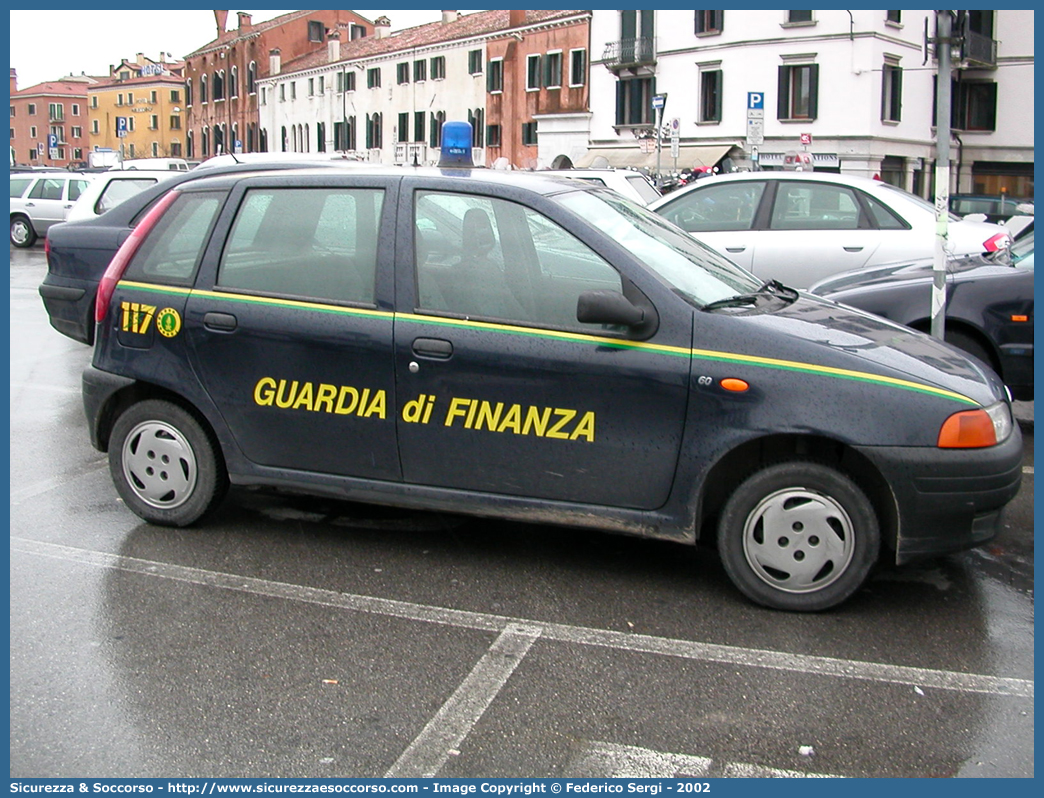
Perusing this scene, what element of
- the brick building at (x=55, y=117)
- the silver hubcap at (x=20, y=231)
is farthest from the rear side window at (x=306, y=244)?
the brick building at (x=55, y=117)

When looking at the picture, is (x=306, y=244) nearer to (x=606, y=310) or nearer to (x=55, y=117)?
(x=606, y=310)

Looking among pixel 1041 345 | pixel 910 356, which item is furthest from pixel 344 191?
pixel 1041 345

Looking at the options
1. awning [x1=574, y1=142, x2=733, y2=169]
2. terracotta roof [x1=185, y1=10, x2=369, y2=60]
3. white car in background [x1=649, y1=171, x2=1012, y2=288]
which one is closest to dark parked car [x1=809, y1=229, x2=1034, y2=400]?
white car in background [x1=649, y1=171, x2=1012, y2=288]

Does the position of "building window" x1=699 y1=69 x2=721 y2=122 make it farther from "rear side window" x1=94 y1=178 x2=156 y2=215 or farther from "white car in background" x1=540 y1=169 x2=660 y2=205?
"rear side window" x1=94 y1=178 x2=156 y2=215

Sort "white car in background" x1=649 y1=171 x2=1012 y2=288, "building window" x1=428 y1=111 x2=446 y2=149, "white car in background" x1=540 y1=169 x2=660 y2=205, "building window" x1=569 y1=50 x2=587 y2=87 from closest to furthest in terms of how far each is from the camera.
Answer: "white car in background" x1=649 y1=171 x2=1012 y2=288
"white car in background" x1=540 y1=169 x2=660 y2=205
"building window" x1=569 y1=50 x2=587 y2=87
"building window" x1=428 y1=111 x2=446 y2=149

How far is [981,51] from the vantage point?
1880 inches

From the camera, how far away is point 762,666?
403 cm

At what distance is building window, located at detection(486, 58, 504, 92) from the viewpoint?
58469 millimetres

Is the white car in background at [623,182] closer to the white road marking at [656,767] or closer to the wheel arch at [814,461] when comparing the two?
the wheel arch at [814,461]

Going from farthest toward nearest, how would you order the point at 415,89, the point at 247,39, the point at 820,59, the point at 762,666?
the point at 247,39, the point at 415,89, the point at 820,59, the point at 762,666

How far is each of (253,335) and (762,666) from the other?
2646mm

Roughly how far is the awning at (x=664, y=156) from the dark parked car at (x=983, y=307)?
36.6 metres

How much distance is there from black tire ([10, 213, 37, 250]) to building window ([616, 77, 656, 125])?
95.6 ft

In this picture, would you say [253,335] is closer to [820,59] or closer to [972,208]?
[972,208]
